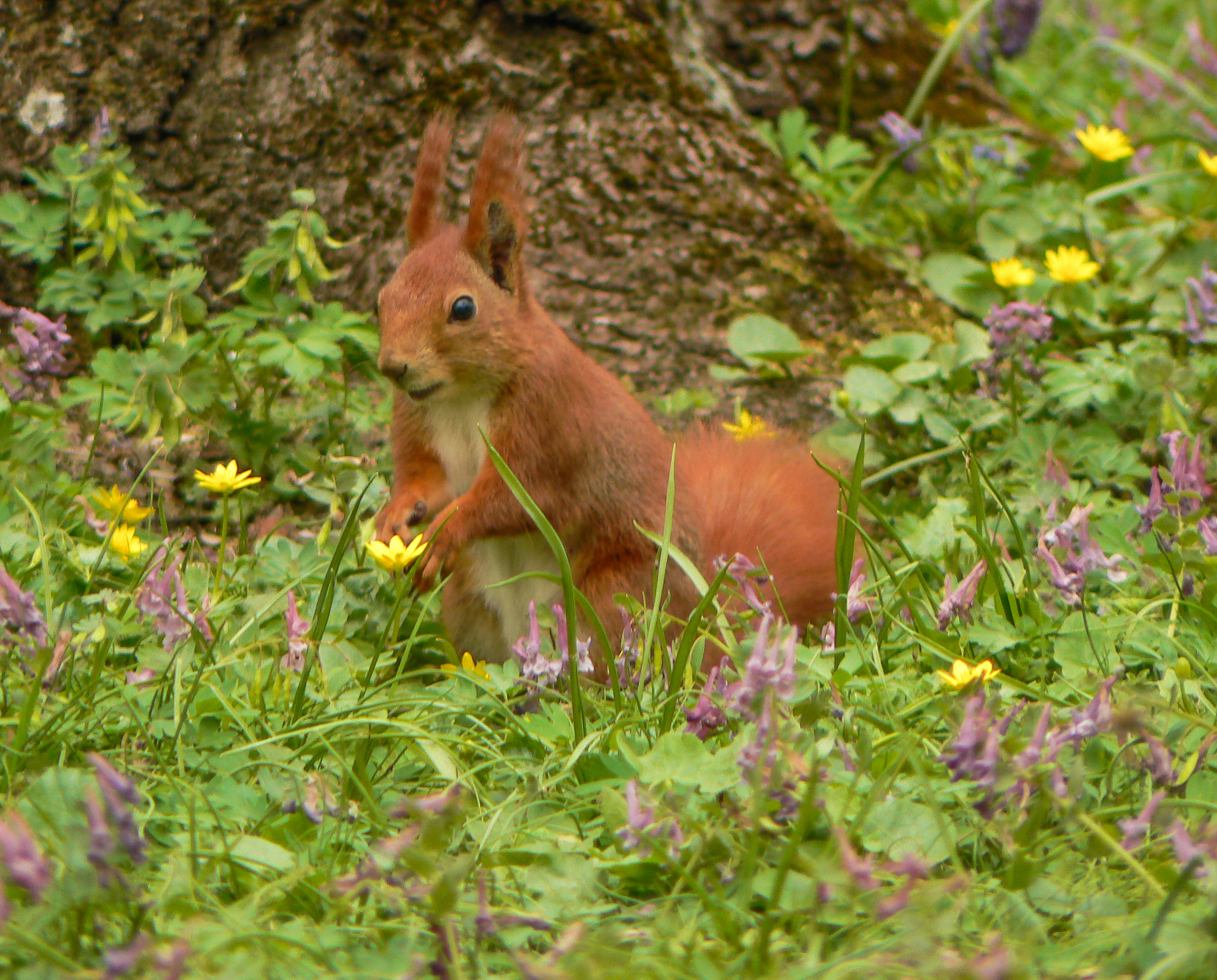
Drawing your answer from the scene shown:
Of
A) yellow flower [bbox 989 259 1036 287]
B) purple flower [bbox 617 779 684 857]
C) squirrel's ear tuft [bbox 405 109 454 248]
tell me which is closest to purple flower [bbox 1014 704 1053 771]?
purple flower [bbox 617 779 684 857]

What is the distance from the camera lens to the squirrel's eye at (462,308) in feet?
6.84

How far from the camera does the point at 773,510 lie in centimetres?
238

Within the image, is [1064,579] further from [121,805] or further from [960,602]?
[121,805]

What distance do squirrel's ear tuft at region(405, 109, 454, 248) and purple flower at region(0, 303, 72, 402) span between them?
729 mm

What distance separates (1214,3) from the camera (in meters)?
6.00

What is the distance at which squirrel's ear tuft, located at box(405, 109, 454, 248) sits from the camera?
2.13m

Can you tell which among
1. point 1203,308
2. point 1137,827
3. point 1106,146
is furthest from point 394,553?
point 1106,146

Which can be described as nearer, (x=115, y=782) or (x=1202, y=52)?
(x=115, y=782)

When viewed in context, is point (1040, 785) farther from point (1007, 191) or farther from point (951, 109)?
point (951, 109)

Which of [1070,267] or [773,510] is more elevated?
[1070,267]

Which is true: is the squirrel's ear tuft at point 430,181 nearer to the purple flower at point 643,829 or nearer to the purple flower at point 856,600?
the purple flower at point 856,600

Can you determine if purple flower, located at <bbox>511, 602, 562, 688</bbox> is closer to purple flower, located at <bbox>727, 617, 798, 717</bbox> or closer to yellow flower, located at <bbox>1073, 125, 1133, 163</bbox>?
purple flower, located at <bbox>727, 617, 798, 717</bbox>

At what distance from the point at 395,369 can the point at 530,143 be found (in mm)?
1285

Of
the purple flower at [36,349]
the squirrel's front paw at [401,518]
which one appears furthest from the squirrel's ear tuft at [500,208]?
the purple flower at [36,349]
